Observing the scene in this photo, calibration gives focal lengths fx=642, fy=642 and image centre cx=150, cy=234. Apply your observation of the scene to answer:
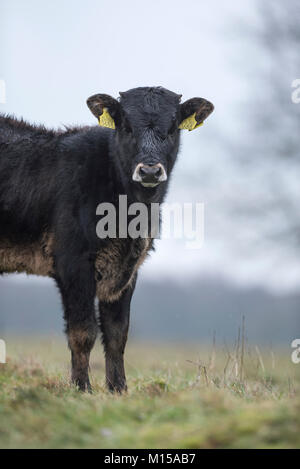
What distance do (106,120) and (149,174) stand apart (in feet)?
4.23

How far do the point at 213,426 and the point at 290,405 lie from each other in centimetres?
70

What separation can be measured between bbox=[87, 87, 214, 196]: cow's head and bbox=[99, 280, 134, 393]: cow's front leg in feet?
A: 4.71

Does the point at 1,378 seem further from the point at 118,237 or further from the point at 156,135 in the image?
the point at 156,135

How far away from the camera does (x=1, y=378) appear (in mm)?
7492

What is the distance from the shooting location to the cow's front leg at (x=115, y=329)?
7.58m

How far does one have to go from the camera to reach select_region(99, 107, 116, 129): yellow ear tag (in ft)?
24.7

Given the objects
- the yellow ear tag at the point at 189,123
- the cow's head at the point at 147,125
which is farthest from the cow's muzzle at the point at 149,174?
the yellow ear tag at the point at 189,123

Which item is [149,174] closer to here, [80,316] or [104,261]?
[104,261]

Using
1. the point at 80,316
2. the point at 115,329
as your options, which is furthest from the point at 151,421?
the point at 115,329

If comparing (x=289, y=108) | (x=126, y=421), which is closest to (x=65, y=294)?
(x=126, y=421)

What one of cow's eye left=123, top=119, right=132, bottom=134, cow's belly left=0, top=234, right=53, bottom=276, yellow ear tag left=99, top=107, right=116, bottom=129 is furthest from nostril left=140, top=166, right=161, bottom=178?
cow's belly left=0, top=234, right=53, bottom=276

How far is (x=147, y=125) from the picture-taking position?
23.5 feet

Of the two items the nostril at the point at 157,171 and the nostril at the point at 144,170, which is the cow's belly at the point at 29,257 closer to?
the nostril at the point at 144,170
